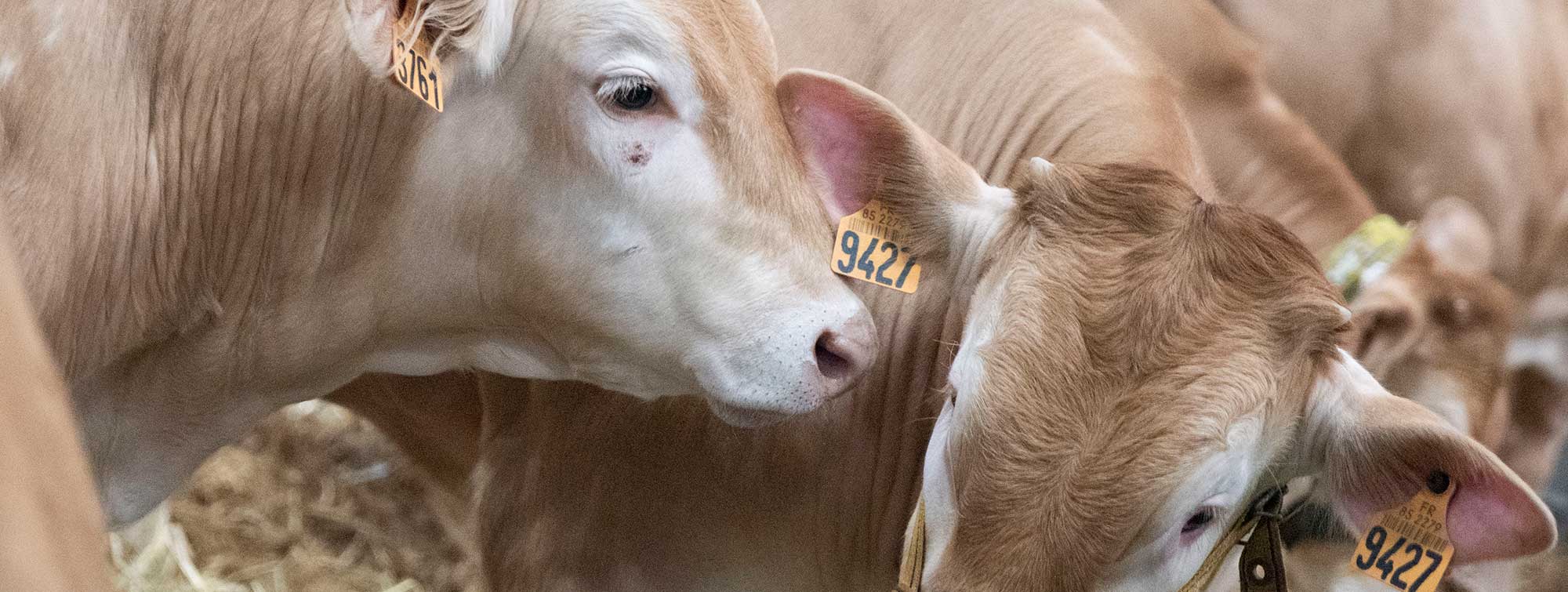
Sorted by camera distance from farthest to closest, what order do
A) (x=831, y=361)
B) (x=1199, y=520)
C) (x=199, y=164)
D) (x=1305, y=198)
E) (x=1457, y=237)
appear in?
(x=1457, y=237), (x=1305, y=198), (x=199, y=164), (x=831, y=361), (x=1199, y=520)

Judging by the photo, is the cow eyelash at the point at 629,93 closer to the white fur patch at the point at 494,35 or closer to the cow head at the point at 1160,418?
the white fur patch at the point at 494,35

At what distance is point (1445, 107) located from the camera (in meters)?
4.21

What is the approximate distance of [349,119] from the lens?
2.33m

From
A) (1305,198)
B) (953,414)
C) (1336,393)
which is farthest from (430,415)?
(1336,393)

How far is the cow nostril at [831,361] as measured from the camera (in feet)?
7.29

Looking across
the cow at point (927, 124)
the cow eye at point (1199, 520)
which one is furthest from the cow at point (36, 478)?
the cow at point (927, 124)

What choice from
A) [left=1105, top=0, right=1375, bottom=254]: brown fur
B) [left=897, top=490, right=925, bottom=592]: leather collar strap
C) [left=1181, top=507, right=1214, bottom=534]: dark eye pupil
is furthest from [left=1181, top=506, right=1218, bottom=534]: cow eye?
[left=1105, top=0, right=1375, bottom=254]: brown fur

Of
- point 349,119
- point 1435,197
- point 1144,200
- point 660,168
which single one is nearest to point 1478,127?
point 1435,197

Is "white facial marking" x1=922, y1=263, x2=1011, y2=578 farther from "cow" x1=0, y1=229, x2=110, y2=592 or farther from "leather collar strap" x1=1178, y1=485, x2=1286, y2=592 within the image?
"cow" x1=0, y1=229, x2=110, y2=592

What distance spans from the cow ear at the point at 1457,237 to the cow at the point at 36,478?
8.85 feet

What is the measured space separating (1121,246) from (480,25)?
1.04m

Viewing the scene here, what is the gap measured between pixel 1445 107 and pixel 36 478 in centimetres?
424

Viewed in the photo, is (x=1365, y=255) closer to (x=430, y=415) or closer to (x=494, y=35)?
(x=494, y=35)

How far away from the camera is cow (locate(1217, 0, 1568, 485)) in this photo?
13.8ft
